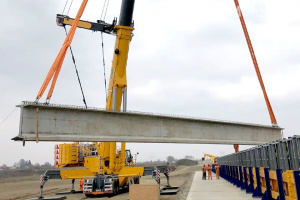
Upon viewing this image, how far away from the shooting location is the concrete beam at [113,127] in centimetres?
1091

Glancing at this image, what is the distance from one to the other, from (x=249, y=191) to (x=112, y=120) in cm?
734

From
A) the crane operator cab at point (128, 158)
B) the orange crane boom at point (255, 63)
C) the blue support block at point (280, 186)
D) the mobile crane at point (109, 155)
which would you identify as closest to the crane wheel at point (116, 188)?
the mobile crane at point (109, 155)

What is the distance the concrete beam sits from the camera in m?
10.9

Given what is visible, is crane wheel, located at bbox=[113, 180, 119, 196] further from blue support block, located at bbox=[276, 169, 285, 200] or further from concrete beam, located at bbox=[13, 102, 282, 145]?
blue support block, located at bbox=[276, 169, 285, 200]

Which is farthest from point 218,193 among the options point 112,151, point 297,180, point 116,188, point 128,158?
point 297,180

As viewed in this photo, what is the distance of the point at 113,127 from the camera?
1316 centimetres

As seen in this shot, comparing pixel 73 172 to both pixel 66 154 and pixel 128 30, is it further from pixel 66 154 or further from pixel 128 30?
pixel 128 30

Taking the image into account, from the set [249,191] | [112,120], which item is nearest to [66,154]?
[112,120]

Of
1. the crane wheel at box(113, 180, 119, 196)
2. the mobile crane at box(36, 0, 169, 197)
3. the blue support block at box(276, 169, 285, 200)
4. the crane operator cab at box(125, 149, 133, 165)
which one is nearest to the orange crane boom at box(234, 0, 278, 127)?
the crane operator cab at box(125, 149, 133, 165)

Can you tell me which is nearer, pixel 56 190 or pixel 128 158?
pixel 128 158

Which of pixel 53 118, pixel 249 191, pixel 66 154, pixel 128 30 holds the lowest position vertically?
pixel 249 191

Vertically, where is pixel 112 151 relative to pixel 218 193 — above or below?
above

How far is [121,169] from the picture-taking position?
1780 cm

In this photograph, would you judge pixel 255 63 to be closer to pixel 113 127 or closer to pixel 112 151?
pixel 112 151
